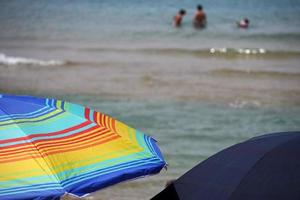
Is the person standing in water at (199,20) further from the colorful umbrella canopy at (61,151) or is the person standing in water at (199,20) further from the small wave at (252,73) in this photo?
the colorful umbrella canopy at (61,151)

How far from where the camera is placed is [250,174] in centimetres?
453

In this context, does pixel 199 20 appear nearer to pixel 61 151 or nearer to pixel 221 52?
pixel 221 52

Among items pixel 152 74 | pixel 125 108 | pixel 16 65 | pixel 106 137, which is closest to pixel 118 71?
pixel 152 74

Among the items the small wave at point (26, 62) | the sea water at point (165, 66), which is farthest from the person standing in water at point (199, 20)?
the small wave at point (26, 62)

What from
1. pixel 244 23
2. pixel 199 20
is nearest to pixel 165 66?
pixel 244 23

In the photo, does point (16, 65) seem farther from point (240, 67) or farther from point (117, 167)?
point (117, 167)

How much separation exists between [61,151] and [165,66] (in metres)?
12.1

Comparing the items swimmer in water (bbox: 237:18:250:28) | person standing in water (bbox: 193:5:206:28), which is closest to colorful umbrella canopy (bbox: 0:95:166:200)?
swimmer in water (bbox: 237:18:250:28)

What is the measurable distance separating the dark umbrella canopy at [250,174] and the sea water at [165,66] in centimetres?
324

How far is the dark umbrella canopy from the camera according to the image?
436 centimetres

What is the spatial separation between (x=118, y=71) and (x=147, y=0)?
1218 centimetres

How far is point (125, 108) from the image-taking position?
458 inches

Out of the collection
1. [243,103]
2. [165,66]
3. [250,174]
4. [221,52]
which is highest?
[250,174]

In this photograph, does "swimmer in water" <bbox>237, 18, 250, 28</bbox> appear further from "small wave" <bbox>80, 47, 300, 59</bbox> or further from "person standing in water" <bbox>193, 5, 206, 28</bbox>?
"small wave" <bbox>80, 47, 300, 59</bbox>
